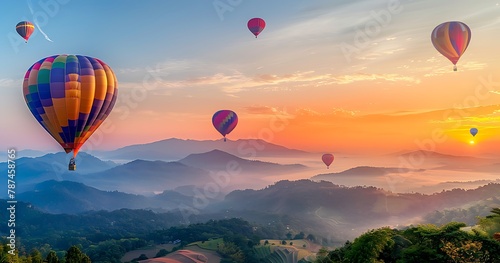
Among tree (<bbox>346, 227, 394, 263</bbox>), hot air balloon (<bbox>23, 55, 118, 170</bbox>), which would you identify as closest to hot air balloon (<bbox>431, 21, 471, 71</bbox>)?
tree (<bbox>346, 227, 394, 263</bbox>)

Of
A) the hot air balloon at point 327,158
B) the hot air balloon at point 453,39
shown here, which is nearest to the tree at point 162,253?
the hot air balloon at point 327,158

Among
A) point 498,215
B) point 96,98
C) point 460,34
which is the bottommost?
point 498,215

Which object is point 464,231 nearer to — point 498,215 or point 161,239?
point 498,215

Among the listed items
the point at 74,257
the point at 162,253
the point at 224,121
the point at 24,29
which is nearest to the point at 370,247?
the point at 74,257

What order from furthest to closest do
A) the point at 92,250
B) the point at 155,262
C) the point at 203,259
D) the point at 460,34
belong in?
the point at 92,250 < the point at 203,259 < the point at 155,262 < the point at 460,34

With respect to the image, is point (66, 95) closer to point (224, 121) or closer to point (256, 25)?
point (256, 25)

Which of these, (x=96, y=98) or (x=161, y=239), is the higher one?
(x=96, y=98)

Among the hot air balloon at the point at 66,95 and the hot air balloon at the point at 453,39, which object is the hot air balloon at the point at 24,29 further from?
the hot air balloon at the point at 453,39

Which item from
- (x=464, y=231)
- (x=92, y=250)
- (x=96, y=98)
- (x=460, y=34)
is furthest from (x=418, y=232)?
(x=92, y=250)
